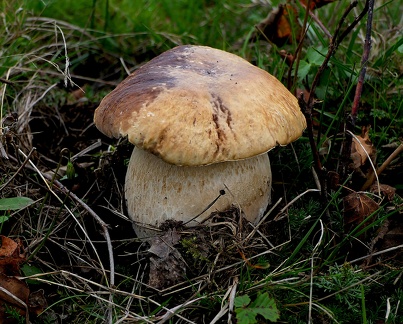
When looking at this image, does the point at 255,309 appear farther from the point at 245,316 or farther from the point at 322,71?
the point at 322,71

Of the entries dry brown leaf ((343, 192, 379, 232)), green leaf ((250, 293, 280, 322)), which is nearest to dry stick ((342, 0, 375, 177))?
dry brown leaf ((343, 192, 379, 232))

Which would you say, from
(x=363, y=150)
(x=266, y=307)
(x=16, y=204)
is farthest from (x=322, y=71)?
(x=16, y=204)

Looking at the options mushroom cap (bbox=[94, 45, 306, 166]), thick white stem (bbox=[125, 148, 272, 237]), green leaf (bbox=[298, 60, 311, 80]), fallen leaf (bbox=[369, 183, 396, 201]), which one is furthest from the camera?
green leaf (bbox=[298, 60, 311, 80])

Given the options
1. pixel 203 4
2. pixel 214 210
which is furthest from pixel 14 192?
pixel 203 4

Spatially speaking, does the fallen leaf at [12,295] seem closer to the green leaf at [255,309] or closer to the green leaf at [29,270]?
the green leaf at [29,270]

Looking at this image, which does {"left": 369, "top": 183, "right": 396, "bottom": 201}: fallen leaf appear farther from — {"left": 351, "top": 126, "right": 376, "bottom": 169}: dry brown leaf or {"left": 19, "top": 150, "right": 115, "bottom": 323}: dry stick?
{"left": 19, "top": 150, "right": 115, "bottom": 323}: dry stick

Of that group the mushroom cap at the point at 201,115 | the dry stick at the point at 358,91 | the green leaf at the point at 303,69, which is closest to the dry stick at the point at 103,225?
the mushroom cap at the point at 201,115

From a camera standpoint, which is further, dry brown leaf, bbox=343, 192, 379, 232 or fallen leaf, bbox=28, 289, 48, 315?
dry brown leaf, bbox=343, 192, 379, 232
